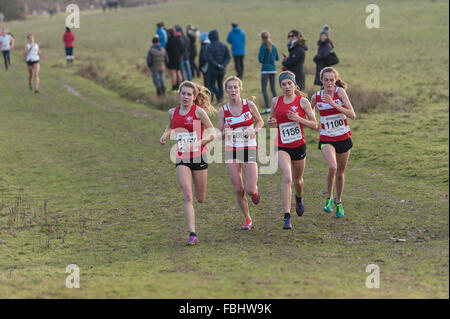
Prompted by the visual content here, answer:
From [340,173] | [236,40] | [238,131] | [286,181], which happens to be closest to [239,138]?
[238,131]

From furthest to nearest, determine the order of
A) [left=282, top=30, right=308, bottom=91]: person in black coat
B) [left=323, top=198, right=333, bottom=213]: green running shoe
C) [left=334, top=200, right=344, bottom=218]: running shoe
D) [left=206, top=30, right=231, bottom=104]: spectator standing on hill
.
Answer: [left=206, top=30, right=231, bottom=104]: spectator standing on hill < [left=282, top=30, right=308, bottom=91]: person in black coat < [left=323, top=198, right=333, bottom=213]: green running shoe < [left=334, top=200, right=344, bottom=218]: running shoe

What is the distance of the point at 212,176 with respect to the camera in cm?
1338

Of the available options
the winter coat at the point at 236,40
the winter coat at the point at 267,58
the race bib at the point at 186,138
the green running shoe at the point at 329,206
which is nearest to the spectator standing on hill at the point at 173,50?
the winter coat at the point at 236,40

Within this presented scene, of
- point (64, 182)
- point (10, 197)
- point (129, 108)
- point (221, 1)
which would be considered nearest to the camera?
point (10, 197)

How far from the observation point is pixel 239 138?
9.05 metres

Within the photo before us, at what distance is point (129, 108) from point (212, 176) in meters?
10.6

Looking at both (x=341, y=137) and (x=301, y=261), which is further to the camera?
(x=341, y=137)

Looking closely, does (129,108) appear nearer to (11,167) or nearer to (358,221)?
(11,167)

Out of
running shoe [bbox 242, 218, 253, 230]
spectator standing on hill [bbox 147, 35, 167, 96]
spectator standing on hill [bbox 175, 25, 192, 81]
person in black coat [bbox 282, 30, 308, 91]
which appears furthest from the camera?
spectator standing on hill [bbox 175, 25, 192, 81]

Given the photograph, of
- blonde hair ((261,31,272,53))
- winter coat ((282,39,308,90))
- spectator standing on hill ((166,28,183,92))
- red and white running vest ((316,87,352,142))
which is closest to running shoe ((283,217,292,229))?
red and white running vest ((316,87,352,142))

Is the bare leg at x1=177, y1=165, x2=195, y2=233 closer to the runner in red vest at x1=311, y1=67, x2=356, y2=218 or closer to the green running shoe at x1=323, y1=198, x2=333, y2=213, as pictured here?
the runner in red vest at x1=311, y1=67, x2=356, y2=218

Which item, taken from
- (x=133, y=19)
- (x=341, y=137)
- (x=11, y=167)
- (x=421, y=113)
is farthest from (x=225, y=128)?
(x=133, y=19)

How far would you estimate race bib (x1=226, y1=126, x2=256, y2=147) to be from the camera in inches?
355

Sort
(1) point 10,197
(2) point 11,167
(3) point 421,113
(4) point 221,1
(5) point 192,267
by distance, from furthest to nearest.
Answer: (4) point 221,1
(3) point 421,113
(2) point 11,167
(1) point 10,197
(5) point 192,267
